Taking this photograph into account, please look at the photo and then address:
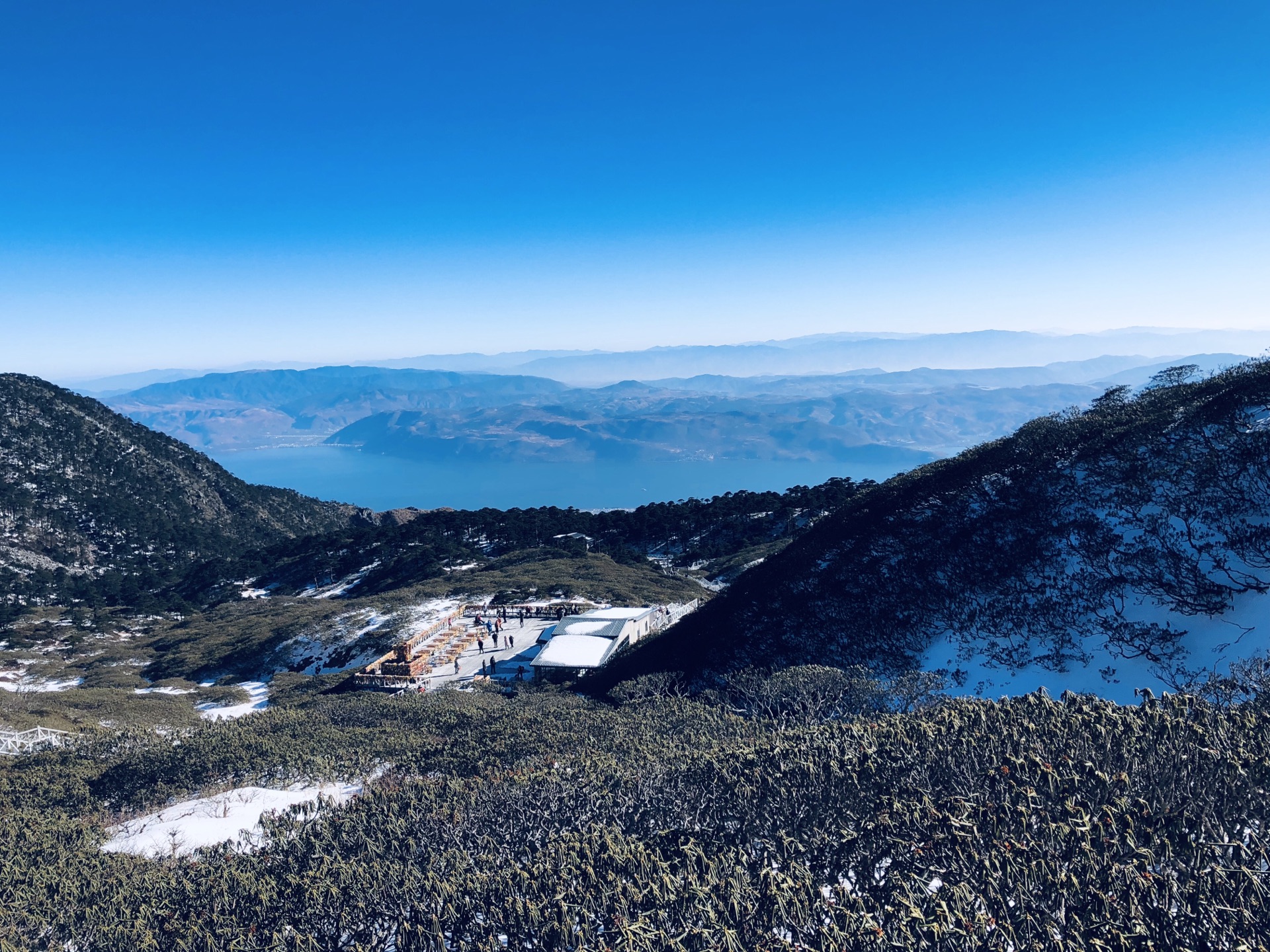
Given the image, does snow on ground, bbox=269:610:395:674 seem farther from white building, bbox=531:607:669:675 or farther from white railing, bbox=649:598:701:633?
white railing, bbox=649:598:701:633

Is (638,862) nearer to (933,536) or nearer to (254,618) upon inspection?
(933,536)

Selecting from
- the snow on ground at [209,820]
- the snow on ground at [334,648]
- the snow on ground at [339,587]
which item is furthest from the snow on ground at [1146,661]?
the snow on ground at [339,587]

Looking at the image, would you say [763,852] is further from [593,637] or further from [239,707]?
[239,707]

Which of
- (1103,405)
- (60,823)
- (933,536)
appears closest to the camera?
(60,823)

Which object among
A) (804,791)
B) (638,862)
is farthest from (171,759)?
(804,791)

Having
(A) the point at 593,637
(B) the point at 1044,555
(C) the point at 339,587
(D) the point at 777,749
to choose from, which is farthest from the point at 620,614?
(C) the point at 339,587

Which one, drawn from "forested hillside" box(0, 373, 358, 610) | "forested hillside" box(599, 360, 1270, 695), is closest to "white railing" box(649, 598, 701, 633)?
"forested hillside" box(599, 360, 1270, 695)
